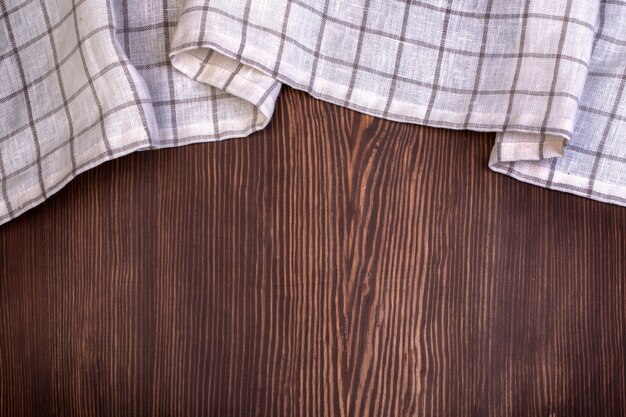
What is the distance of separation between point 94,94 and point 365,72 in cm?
26

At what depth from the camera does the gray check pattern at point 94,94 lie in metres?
0.67

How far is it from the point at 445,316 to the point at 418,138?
17 cm

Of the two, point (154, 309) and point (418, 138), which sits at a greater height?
point (418, 138)

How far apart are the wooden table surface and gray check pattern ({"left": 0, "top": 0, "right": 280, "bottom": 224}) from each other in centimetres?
4

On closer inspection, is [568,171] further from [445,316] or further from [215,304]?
[215,304]

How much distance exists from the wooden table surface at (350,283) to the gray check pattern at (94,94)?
36 millimetres

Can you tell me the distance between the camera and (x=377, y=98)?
683mm

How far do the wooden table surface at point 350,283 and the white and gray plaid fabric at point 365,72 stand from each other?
3cm

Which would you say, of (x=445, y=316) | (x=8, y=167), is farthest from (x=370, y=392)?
(x=8, y=167)

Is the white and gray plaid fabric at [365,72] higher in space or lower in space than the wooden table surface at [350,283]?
higher

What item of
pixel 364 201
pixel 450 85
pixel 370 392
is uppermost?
pixel 450 85

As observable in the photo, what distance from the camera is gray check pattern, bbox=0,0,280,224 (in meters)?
0.67

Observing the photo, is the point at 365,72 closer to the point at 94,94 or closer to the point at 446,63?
the point at 446,63

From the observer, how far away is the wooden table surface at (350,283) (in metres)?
0.67
